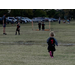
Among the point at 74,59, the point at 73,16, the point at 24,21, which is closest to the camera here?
the point at 74,59

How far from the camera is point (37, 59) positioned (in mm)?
10352

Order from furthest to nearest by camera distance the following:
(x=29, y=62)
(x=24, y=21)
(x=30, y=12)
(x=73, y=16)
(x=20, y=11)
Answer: (x=73, y=16) < (x=30, y=12) < (x=20, y=11) < (x=24, y=21) < (x=29, y=62)

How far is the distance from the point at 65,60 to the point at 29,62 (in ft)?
4.72

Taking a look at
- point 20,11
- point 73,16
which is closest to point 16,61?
point 20,11

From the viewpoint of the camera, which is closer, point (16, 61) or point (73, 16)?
point (16, 61)

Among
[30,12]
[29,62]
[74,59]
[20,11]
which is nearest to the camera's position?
[29,62]

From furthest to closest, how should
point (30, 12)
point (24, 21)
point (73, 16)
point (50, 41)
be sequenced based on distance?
point (73, 16)
point (30, 12)
point (24, 21)
point (50, 41)

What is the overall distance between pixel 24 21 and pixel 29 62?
5888cm

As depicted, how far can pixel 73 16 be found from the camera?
10806 cm

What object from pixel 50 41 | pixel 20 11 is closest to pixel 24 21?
pixel 20 11
